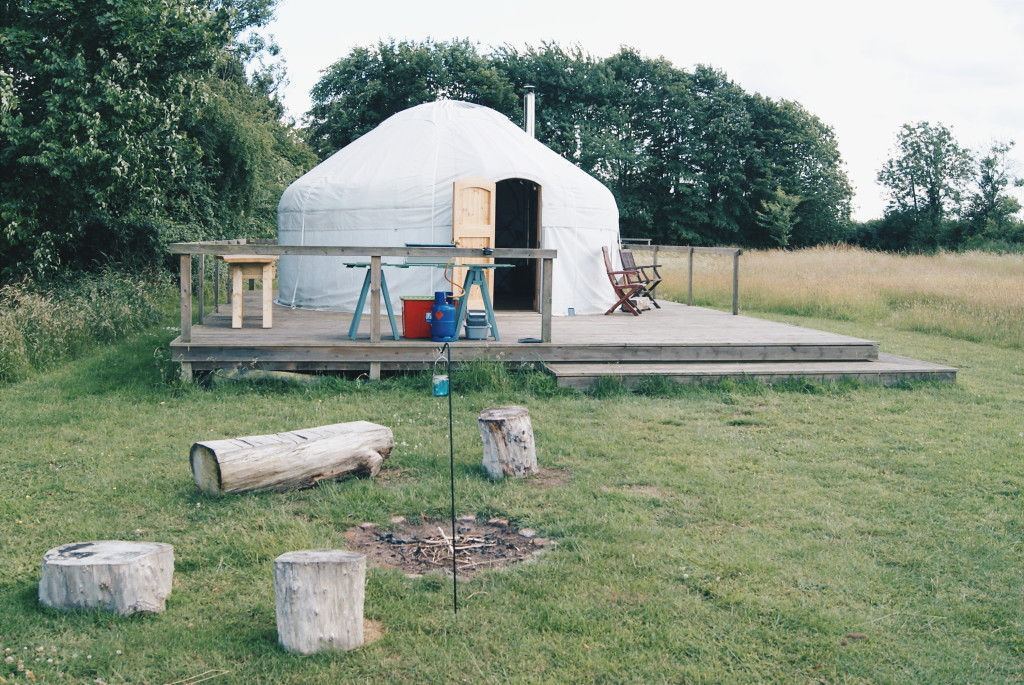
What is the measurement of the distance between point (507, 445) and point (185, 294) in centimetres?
346

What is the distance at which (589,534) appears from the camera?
12.2 ft

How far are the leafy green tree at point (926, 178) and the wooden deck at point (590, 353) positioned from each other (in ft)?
82.2

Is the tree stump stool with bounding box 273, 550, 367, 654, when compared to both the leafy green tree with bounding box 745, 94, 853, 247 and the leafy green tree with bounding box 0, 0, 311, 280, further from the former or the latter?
the leafy green tree with bounding box 745, 94, 853, 247

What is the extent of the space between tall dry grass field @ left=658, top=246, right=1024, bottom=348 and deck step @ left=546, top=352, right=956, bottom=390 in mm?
3644

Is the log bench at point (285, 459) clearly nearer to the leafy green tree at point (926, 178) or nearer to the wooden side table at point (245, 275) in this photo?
the wooden side table at point (245, 275)

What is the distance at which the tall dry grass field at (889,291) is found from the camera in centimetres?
1134

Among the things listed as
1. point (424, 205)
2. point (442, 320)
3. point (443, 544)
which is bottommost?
point (443, 544)

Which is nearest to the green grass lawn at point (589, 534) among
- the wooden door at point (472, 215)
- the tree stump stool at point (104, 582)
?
the tree stump stool at point (104, 582)

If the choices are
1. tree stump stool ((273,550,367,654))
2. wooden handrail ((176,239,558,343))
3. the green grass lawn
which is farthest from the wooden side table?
tree stump stool ((273,550,367,654))

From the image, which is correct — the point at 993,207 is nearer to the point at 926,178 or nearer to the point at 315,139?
the point at 926,178

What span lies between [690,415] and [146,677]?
4.27 m

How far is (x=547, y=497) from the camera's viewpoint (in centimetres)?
420

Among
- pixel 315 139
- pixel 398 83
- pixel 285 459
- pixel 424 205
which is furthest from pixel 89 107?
pixel 315 139

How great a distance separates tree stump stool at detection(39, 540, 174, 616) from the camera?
2916 mm
